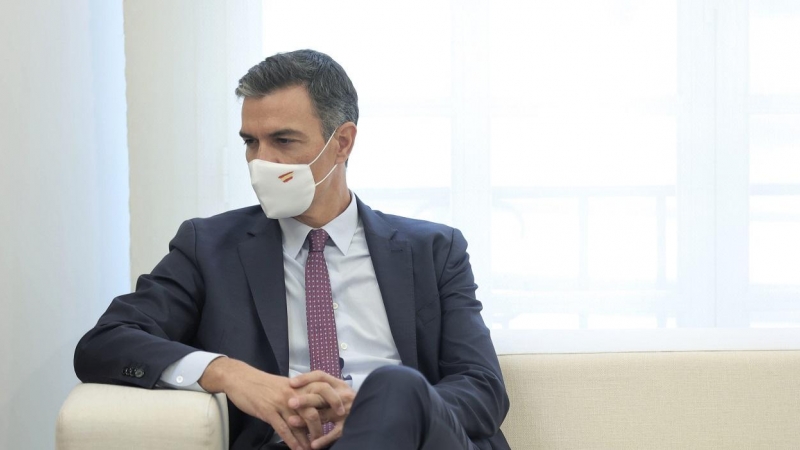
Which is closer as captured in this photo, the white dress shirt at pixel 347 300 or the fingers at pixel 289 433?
the fingers at pixel 289 433

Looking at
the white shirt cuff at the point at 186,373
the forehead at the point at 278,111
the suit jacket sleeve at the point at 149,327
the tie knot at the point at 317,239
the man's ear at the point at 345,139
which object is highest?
the forehead at the point at 278,111

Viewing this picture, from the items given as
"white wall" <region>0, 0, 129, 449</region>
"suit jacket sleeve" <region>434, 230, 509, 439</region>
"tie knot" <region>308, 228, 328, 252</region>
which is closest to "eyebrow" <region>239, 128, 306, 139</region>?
"tie knot" <region>308, 228, 328, 252</region>

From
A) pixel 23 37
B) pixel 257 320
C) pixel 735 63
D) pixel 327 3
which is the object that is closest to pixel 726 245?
pixel 735 63

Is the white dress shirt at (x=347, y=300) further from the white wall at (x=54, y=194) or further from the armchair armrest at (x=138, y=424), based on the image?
the white wall at (x=54, y=194)

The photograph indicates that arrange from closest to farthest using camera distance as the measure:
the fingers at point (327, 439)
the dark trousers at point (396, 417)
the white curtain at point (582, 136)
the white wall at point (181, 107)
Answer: the dark trousers at point (396, 417), the fingers at point (327, 439), the white wall at point (181, 107), the white curtain at point (582, 136)

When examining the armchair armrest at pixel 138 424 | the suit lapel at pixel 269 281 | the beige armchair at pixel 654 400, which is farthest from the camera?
the beige armchair at pixel 654 400

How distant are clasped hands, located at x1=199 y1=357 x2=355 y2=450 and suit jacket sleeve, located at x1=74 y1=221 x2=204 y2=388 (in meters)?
0.11

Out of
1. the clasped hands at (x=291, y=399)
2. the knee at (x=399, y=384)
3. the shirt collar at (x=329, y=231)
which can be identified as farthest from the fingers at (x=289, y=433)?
the shirt collar at (x=329, y=231)

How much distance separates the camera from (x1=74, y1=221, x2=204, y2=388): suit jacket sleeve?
175 cm

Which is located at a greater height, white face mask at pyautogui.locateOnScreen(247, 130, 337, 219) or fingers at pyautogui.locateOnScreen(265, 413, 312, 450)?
white face mask at pyautogui.locateOnScreen(247, 130, 337, 219)

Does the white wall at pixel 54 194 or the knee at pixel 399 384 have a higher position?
the white wall at pixel 54 194

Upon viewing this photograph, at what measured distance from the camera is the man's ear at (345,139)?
212 cm

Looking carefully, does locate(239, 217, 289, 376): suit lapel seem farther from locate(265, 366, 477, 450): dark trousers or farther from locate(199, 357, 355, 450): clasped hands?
locate(265, 366, 477, 450): dark trousers

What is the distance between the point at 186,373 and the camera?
174cm
